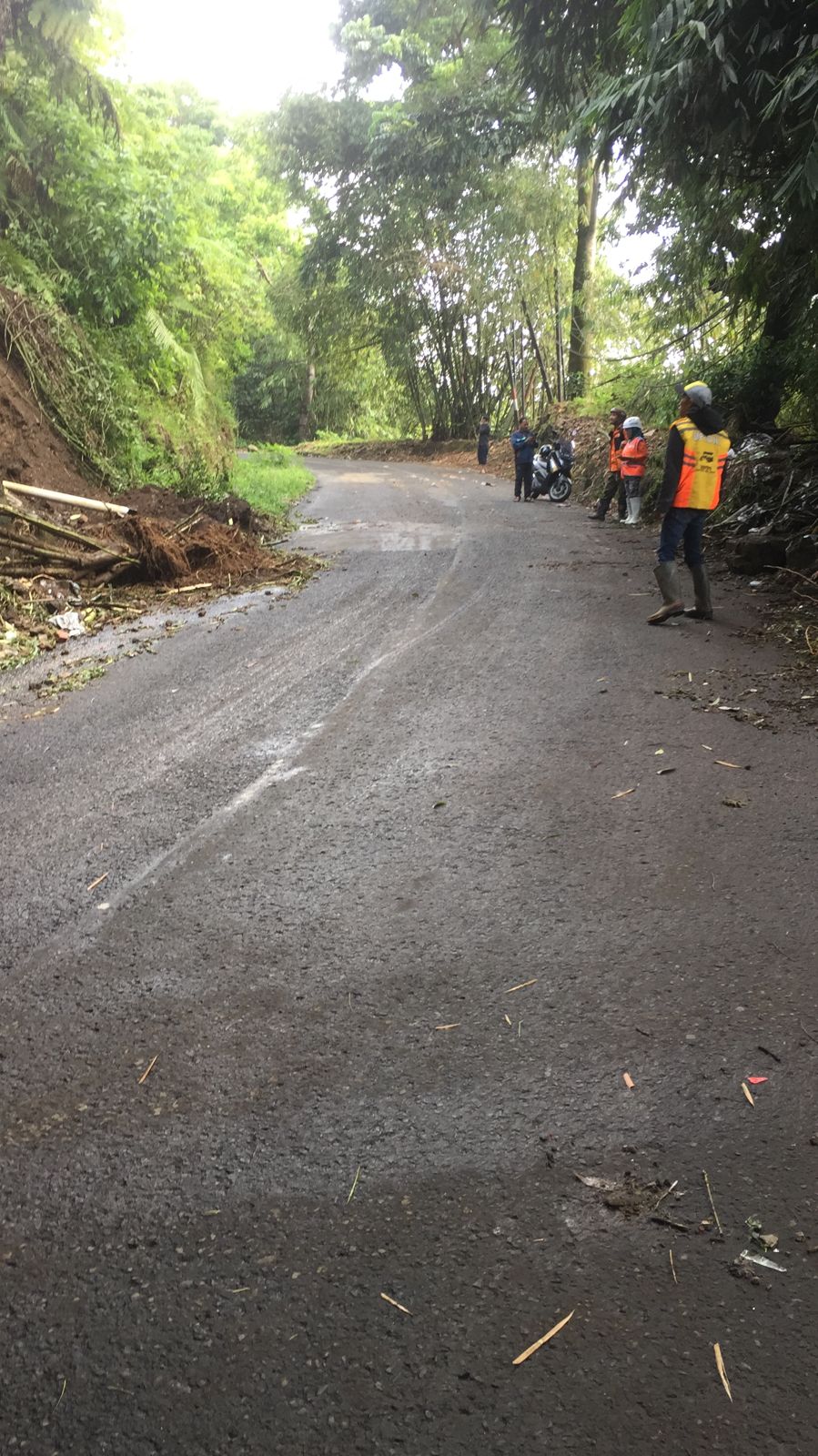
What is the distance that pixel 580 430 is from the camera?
2234 cm

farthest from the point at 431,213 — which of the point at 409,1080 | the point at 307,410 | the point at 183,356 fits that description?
the point at 409,1080

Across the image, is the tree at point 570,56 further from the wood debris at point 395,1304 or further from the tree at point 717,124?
the wood debris at point 395,1304

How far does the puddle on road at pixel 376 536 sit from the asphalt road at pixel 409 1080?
6.83 metres

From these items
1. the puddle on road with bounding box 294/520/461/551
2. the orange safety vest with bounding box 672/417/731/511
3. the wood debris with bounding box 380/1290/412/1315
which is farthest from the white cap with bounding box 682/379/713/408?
the wood debris with bounding box 380/1290/412/1315

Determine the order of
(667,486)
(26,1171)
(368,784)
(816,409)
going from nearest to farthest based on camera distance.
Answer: (26,1171)
(368,784)
(667,486)
(816,409)

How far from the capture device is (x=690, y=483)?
25.0 feet

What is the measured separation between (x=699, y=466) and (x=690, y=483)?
0.15 metres

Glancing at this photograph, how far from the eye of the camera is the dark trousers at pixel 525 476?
18.9 metres

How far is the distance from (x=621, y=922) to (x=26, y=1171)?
220cm

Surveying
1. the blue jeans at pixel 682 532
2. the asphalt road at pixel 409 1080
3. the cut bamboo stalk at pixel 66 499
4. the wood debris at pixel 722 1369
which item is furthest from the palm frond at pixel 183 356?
the wood debris at pixel 722 1369

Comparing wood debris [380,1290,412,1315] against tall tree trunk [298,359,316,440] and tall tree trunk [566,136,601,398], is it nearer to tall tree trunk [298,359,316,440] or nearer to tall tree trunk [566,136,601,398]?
tall tree trunk [566,136,601,398]

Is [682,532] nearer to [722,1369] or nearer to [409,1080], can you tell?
[409,1080]

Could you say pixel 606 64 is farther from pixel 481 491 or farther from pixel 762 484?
pixel 481 491

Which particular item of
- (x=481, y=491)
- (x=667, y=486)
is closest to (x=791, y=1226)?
(x=667, y=486)
